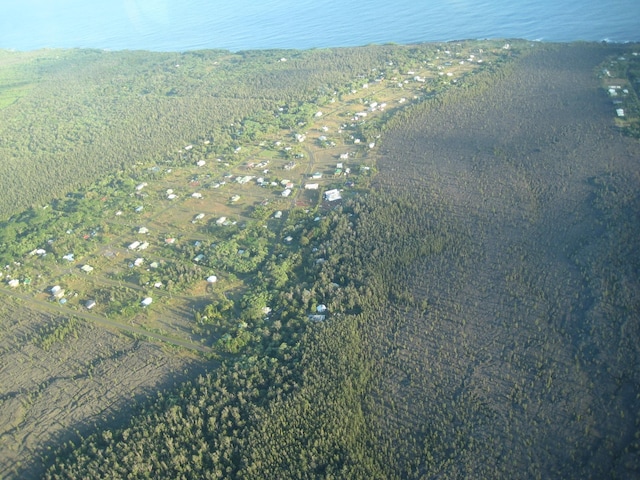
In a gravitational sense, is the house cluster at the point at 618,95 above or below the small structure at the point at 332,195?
above

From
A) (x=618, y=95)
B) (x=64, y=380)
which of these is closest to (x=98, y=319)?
(x=64, y=380)

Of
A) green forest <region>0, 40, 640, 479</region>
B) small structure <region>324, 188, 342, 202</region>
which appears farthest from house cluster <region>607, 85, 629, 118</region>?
small structure <region>324, 188, 342, 202</region>

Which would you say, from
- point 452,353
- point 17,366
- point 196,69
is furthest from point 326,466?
point 196,69

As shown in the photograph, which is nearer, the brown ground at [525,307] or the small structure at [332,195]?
the brown ground at [525,307]

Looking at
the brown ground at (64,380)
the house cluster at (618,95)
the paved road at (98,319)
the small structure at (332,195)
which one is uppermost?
the house cluster at (618,95)

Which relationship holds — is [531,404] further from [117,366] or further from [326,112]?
[326,112]

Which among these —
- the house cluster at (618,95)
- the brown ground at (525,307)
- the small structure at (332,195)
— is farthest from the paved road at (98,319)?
the house cluster at (618,95)

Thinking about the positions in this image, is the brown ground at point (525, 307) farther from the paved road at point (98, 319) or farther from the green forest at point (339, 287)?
the paved road at point (98, 319)
